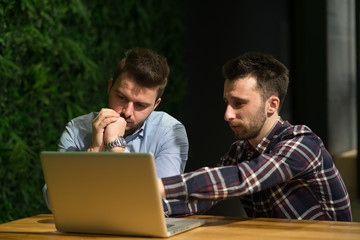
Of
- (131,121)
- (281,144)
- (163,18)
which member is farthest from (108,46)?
(281,144)

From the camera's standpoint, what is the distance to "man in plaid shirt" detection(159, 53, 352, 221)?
1.99 meters

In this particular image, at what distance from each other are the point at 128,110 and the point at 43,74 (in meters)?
Result: 1.01

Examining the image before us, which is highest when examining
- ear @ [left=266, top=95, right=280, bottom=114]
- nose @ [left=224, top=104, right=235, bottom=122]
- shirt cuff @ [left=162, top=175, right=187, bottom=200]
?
ear @ [left=266, top=95, right=280, bottom=114]

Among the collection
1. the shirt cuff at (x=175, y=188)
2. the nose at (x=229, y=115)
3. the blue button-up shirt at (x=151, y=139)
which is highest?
the nose at (x=229, y=115)

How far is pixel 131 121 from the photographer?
244cm

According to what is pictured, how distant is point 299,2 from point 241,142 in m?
2.55

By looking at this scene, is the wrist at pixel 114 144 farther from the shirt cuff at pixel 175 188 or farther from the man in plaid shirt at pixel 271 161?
the shirt cuff at pixel 175 188

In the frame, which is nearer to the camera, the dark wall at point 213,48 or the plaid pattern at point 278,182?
the plaid pattern at point 278,182

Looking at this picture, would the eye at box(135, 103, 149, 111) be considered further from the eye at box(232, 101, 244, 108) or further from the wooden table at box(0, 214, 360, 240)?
the wooden table at box(0, 214, 360, 240)

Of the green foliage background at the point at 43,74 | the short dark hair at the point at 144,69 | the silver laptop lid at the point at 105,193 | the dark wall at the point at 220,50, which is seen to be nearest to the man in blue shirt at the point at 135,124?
the short dark hair at the point at 144,69

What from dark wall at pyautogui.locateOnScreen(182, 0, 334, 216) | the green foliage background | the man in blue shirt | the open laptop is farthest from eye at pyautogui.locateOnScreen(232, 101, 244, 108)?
dark wall at pyautogui.locateOnScreen(182, 0, 334, 216)

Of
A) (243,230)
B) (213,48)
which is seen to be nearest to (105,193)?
(243,230)

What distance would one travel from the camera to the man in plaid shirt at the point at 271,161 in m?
1.99

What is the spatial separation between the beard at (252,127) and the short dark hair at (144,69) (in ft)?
1.54
